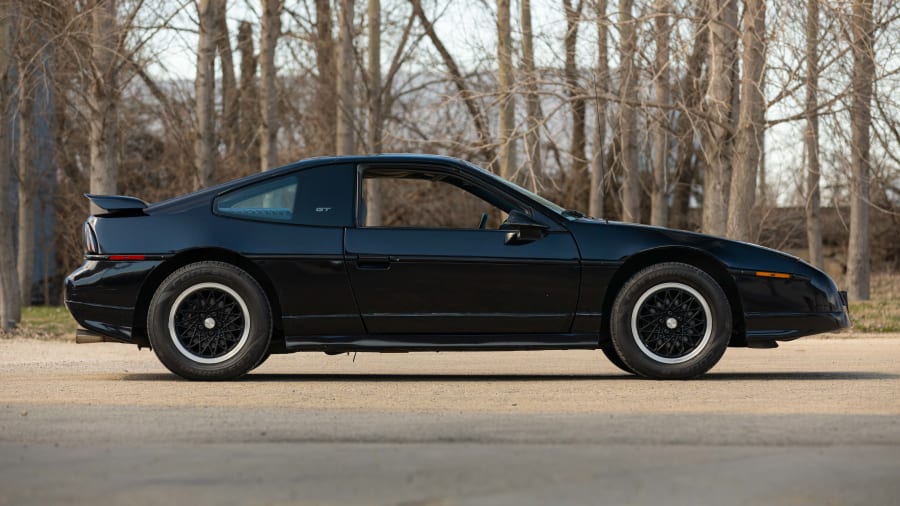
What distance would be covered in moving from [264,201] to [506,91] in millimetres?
8145

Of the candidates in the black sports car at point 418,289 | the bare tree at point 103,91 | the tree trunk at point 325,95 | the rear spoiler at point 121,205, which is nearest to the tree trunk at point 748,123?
the black sports car at point 418,289

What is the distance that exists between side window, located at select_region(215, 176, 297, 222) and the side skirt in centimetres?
86

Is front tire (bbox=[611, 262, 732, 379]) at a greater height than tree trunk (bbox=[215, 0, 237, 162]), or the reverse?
tree trunk (bbox=[215, 0, 237, 162])

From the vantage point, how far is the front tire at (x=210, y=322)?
799 centimetres

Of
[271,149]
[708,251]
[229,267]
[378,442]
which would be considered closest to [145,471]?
[378,442]

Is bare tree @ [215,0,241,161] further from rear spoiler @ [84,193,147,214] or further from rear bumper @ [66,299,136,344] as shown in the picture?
rear bumper @ [66,299,136,344]

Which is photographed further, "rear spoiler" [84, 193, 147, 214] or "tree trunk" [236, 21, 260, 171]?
"tree trunk" [236, 21, 260, 171]

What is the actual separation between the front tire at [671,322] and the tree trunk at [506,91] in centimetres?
824

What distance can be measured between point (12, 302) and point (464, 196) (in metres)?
13.4

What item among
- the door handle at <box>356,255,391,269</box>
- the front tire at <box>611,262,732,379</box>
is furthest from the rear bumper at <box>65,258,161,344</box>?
the front tire at <box>611,262,732,379</box>

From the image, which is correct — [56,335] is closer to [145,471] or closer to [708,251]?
[708,251]

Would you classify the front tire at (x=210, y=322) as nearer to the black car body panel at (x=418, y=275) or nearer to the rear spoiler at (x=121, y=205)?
the black car body panel at (x=418, y=275)

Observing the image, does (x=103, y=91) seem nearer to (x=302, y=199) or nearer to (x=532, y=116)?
(x=532, y=116)

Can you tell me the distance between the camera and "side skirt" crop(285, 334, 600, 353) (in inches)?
314
